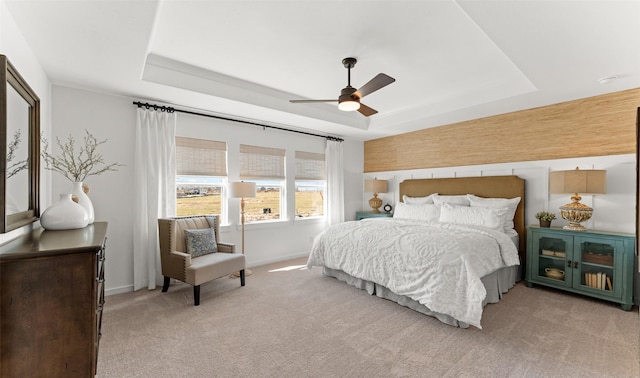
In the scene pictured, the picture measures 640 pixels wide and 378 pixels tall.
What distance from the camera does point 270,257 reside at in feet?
16.7

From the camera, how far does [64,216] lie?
2.04 metres

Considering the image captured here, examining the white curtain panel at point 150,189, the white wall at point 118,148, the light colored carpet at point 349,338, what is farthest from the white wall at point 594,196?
the white curtain panel at point 150,189

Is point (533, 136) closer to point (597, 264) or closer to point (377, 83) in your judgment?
point (597, 264)

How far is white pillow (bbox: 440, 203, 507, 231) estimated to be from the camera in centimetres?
389

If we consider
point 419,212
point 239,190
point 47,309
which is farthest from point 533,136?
point 47,309

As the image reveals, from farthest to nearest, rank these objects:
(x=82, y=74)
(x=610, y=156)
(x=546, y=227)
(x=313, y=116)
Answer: (x=313, y=116) → (x=546, y=227) → (x=610, y=156) → (x=82, y=74)

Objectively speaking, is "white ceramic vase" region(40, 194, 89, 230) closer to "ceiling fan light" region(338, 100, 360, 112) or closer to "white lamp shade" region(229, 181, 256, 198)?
"white lamp shade" region(229, 181, 256, 198)

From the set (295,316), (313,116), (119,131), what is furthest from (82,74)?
(295,316)

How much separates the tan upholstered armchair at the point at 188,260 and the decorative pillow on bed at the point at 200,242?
0.20 ft

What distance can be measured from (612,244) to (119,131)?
6164 millimetres

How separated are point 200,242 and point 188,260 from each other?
417mm

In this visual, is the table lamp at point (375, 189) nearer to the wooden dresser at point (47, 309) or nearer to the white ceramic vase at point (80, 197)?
the white ceramic vase at point (80, 197)

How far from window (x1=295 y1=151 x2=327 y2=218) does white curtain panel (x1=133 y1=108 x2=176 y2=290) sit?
2.38 metres

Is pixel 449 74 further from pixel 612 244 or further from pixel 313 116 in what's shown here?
pixel 612 244
